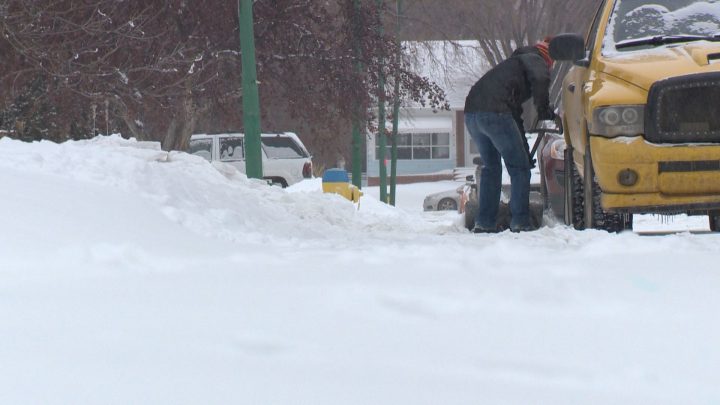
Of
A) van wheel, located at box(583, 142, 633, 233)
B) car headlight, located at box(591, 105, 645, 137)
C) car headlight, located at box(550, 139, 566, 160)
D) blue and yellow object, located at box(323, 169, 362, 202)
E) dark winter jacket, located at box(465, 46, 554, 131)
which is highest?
dark winter jacket, located at box(465, 46, 554, 131)

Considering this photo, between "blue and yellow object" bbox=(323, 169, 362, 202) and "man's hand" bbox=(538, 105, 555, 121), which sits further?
"blue and yellow object" bbox=(323, 169, 362, 202)

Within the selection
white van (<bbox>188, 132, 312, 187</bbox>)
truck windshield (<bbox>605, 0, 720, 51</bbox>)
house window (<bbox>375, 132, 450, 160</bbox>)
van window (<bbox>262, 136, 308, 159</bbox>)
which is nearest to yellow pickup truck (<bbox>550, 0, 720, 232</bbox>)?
truck windshield (<bbox>605, 0, 720, 51</bbox>)

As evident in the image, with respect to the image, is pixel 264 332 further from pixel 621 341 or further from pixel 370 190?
pixel 370 190

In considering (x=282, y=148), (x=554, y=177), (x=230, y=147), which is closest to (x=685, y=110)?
(x=554, y=177)

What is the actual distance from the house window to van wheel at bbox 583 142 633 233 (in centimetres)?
5125

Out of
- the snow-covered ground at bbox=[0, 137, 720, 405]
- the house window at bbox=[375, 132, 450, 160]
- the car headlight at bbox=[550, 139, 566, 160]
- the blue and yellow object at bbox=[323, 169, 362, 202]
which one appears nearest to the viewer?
the snow-covered ground at bbox=[0, 137, 720, 405]

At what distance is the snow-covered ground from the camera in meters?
3.90

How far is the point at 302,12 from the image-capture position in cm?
1880

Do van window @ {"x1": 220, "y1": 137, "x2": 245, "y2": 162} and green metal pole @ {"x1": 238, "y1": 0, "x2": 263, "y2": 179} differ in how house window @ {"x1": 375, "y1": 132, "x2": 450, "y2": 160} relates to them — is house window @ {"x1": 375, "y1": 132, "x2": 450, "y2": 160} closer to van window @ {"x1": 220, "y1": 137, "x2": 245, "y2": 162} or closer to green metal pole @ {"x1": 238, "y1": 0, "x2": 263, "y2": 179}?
van window @ {"x1": 220, "y1": 137, "x2": 245, "y2": 162}

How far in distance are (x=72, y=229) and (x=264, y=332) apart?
2.16 m

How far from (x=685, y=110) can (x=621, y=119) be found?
15.6 inches

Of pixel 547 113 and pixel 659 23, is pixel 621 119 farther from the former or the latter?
pixel 547 113

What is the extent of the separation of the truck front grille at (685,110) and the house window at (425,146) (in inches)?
2047

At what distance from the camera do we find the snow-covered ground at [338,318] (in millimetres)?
3896
